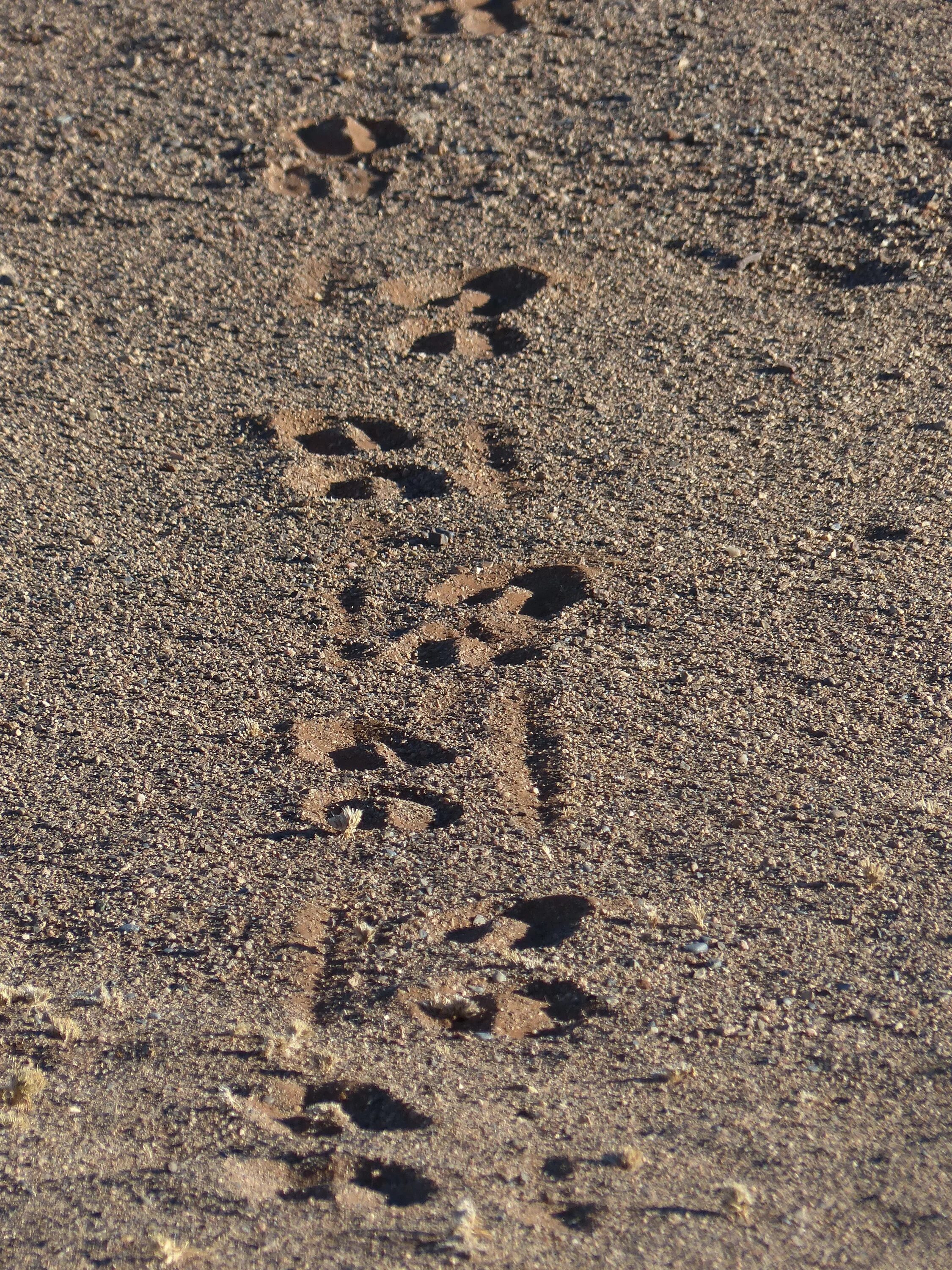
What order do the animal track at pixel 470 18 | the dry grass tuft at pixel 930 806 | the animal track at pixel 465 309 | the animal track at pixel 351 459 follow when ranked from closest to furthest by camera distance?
the dry grass tuft at pixel 930 806
the animal track at pixel 351 459
the animal track at pixel 465 309
the animal track at pixel 470 18

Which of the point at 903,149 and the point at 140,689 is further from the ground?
the point at 903,149

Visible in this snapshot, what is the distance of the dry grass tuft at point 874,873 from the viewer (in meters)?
3.46

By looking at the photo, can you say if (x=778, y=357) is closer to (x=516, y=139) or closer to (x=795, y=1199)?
(x=516, y=139)

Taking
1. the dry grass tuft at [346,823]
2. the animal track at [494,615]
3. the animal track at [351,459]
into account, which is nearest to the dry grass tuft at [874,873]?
the animal track at [494,615]

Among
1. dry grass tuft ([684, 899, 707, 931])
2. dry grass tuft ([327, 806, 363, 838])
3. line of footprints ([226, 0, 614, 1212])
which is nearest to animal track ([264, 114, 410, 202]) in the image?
line of footprints ([226, 0, 614, 1212])

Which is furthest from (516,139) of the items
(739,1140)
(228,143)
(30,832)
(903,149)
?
(739,1140)

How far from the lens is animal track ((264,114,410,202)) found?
671 centimetres

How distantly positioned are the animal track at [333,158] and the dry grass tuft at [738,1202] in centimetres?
542

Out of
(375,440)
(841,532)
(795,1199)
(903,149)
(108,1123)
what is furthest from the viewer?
(903,149)

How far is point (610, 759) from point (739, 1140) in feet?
4.53

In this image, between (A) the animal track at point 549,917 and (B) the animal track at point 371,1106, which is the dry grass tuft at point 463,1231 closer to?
(B) the animal track at point 371,1106

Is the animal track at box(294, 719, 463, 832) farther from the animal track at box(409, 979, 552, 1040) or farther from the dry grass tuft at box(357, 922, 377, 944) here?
the animal track at box(409, 979, 552, 1040)

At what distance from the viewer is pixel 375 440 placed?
5.39 meters

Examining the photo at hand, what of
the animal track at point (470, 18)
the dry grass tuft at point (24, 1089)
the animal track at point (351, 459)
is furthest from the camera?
the animal track at point (470, 18)
